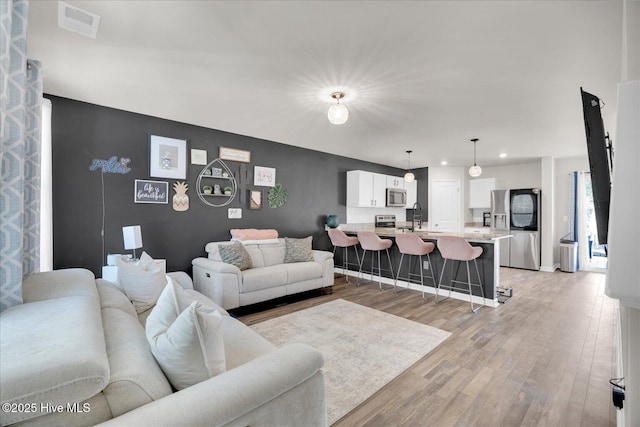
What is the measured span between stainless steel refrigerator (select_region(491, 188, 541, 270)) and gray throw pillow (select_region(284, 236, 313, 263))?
16.5ft

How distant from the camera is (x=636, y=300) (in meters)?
0.61

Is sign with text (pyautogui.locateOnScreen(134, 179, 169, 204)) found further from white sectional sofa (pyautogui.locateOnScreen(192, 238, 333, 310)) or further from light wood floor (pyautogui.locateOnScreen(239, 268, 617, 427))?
light wood floor (pyautogui.locateOnScreen(239, 268, 617, 427))

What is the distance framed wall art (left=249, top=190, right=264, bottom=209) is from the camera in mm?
4824

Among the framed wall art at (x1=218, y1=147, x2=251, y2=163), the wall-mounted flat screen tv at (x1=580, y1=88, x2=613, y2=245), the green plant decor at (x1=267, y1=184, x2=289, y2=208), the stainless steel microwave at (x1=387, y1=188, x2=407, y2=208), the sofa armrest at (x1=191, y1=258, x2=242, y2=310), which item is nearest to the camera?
the wall-mounted flat screen tv at (x1=580, y1=88, x2=613, y2=245)

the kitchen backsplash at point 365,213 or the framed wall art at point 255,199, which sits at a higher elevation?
the framed wall art at point 255,199

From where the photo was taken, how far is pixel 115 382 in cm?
93

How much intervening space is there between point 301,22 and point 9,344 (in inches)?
86.0

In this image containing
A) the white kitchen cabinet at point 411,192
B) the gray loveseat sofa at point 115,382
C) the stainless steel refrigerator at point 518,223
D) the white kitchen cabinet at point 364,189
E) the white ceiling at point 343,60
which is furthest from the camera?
the white kitchen cabinet at point 411,192

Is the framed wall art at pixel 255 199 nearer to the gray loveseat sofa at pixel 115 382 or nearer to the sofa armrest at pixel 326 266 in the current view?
the sofa armrest at pixel 326 266

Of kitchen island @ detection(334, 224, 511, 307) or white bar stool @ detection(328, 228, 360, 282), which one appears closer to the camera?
kitchen island @ detection(334, 224, 511, 307)

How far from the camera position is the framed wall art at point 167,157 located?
383 centimetres

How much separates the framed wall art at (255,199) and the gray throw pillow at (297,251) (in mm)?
814

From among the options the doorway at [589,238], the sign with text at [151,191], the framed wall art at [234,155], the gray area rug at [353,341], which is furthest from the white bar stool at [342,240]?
the doorway at [589,238]

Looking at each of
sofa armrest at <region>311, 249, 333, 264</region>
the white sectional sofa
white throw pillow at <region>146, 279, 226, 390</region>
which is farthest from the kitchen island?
white throw pillow at <region>146, 279, 226, 390</region>
